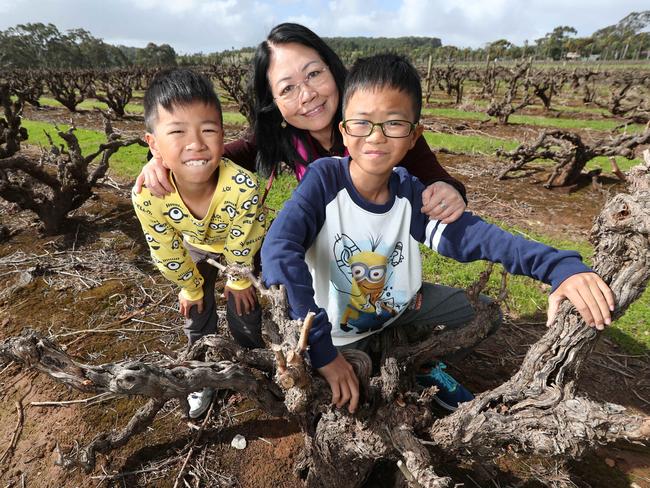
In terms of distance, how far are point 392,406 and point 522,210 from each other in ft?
16.8

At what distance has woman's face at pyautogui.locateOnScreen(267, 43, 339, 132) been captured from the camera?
6.65 feet

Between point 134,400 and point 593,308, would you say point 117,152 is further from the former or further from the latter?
point 593,308

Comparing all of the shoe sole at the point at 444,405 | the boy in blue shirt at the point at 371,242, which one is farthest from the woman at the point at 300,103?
the shoe sole at the point at 444,405

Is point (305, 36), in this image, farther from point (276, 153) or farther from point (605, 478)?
point (605, 478)

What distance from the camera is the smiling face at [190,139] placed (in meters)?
1.76

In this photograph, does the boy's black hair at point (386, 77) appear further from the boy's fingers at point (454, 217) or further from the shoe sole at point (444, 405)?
the shoe sole at point (444, 405)

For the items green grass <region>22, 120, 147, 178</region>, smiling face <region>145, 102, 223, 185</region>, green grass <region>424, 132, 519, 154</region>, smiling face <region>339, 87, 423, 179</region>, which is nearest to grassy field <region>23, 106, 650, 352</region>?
green grass <region>22, 120, 147, 178</region>

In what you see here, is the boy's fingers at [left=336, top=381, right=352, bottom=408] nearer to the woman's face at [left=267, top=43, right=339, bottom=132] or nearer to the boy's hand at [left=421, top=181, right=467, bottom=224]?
the boy's hand at [left=421, top=181, right=467, bottom=224]

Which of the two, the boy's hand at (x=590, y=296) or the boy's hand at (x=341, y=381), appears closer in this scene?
the boy's hand at (x=590, y=296)

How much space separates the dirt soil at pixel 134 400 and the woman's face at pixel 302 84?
4.58 ft

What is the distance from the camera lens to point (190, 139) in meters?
1.78

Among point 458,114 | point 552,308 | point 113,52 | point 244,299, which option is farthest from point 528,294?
point 113,52

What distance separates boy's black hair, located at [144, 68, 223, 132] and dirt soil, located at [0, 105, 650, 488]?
115cm

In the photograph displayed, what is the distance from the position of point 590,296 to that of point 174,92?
1.84m
